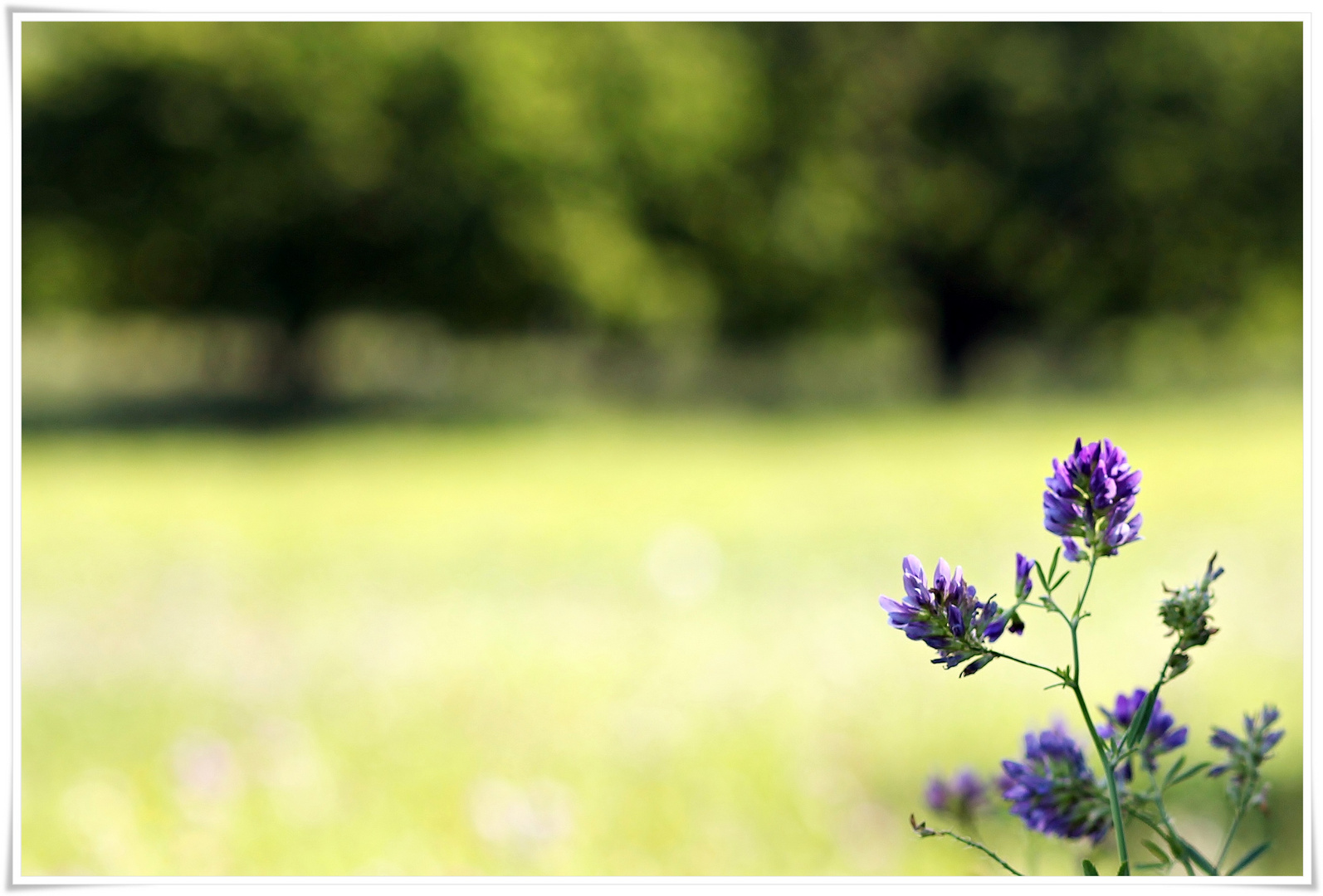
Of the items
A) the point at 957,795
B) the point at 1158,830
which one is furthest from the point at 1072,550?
the point at 957,795


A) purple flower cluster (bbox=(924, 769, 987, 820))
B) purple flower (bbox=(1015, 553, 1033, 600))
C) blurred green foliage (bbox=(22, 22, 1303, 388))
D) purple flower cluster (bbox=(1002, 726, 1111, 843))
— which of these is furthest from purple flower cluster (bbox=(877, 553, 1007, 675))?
blurred green foliage (bbox=(22, 22, 1303, 388))

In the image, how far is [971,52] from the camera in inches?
568

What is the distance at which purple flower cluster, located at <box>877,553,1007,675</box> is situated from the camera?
0.67 meters

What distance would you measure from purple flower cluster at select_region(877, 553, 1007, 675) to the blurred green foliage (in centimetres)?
1263

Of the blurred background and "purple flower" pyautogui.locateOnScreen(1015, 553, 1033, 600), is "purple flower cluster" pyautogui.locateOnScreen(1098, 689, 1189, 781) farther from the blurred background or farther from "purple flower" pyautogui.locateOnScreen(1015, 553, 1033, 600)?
the blurred background

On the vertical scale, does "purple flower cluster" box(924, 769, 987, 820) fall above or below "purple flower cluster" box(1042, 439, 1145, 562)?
below

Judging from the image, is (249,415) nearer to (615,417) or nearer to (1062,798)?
(615,417)

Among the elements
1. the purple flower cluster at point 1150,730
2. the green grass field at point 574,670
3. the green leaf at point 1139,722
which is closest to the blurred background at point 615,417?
the green grass field at point 574,670

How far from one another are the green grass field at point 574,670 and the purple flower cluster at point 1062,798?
0.29m

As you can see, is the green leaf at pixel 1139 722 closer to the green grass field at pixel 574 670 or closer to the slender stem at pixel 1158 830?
the slender stem at pixel 1158 830

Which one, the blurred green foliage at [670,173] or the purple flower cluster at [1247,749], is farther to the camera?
the blurred green foliage at [670,173]

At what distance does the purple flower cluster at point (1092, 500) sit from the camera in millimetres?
687

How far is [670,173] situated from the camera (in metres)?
14.1

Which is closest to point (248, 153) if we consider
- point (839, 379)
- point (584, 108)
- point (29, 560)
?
point (584, 108)
